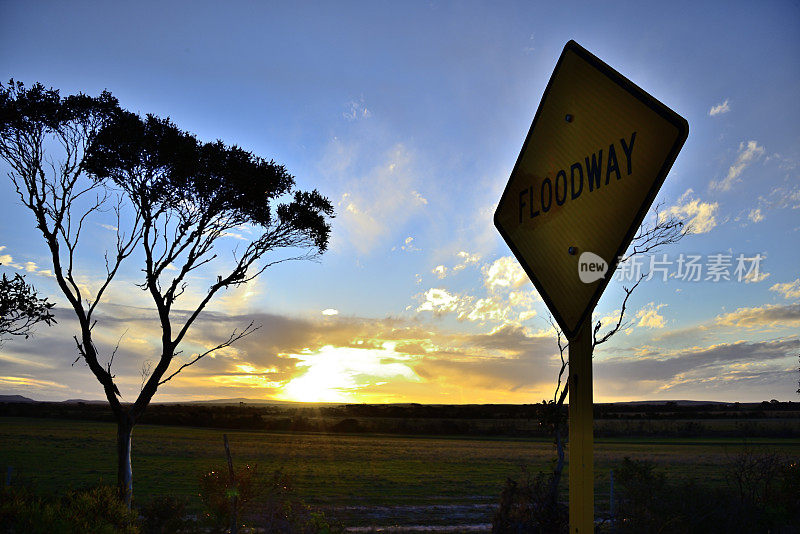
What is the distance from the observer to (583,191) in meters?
1.57

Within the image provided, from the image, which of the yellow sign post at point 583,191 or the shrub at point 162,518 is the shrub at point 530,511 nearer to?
the shrub at point 162,518

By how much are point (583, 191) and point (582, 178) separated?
45 millimetres

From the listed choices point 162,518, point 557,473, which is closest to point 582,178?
point 557,473

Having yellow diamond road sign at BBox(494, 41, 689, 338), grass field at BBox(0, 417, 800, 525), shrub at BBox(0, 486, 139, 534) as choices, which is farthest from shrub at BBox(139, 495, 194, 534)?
yellow diamond road sign at BBox(494, 41, 689, 338)

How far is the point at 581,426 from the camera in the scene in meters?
1.48

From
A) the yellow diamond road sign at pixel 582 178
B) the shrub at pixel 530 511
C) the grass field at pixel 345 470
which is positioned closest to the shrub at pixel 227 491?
the shrub at pixel 530 511

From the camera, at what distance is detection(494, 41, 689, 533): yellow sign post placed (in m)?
1.35

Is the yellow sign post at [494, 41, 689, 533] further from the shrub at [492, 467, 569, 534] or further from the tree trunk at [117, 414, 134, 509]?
the tree trunk at [117, 414, 134, 509]

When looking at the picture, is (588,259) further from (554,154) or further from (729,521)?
(729,521)

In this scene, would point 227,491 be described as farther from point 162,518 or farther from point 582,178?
point 582,178

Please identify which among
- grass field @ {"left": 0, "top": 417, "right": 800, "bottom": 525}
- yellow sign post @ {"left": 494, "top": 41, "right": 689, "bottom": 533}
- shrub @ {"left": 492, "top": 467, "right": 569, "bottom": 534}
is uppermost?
yellow sign post @ {"left": 494, "top": 41, "right": 689, "bottom": 533}

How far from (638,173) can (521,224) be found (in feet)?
1.73

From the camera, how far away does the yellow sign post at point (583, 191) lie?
1.35 meters

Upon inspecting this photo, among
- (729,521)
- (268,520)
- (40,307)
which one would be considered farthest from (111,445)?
(729,521)
